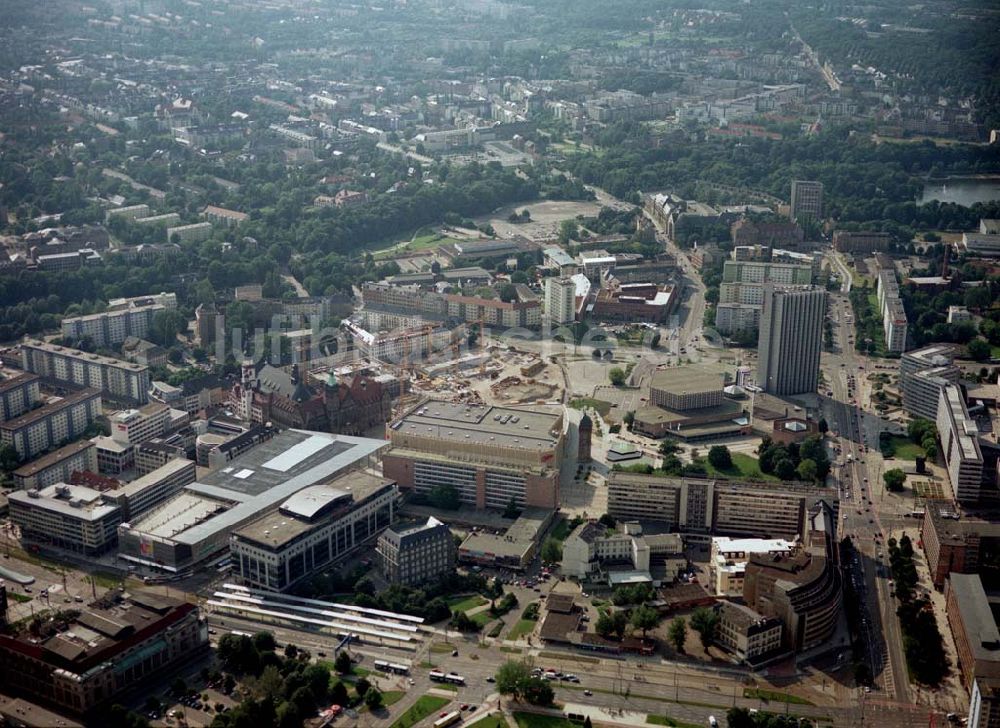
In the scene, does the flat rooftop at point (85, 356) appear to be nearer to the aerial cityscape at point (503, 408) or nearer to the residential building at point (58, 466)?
the aerial cityscape at point (503, 408)

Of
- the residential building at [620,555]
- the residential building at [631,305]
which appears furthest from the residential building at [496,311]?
the residential building at [620,555]

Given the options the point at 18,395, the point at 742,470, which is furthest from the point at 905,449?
the point at 18,395

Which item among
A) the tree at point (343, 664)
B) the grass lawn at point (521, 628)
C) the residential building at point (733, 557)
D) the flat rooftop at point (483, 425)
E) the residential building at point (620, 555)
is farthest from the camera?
the flat rooftop at point (483, 425)

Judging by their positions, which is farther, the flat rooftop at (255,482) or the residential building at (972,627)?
the flat rooftop at (255,482)

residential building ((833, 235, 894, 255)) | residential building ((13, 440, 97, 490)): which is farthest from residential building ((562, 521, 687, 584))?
residential building ((833, 235, 894, 255))

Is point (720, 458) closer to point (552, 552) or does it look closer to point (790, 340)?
point (790, 340)

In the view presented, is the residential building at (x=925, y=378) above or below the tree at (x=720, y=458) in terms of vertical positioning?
above
